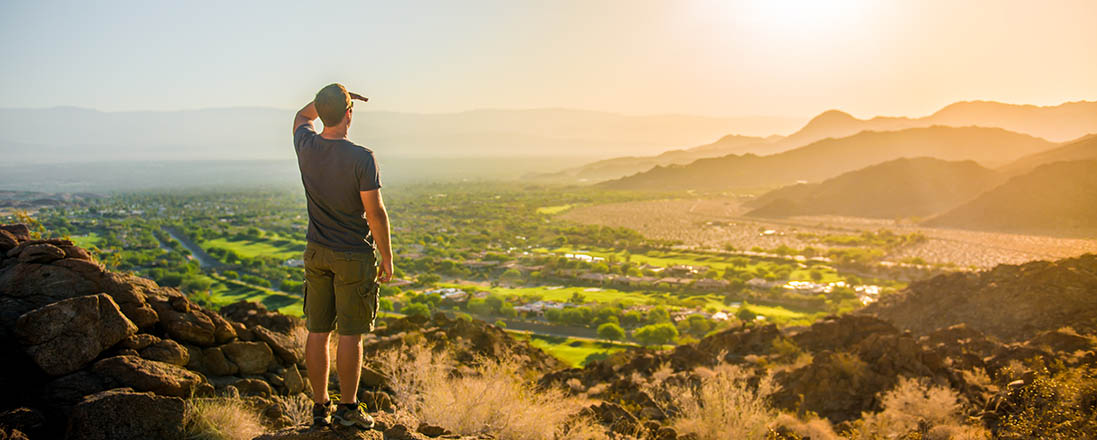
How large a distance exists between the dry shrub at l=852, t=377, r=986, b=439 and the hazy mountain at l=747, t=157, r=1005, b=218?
6636cm

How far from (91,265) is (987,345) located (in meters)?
13.7

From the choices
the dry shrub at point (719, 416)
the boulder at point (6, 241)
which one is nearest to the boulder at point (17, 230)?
the boulder at point (6, 241)

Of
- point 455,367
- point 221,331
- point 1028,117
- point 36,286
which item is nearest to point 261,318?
point 221,331

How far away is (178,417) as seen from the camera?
4137mm

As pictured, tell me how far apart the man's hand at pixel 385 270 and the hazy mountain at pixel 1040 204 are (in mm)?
43778

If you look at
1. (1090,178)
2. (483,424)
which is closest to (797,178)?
(1090,178)

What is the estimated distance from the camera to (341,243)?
3.51 meters

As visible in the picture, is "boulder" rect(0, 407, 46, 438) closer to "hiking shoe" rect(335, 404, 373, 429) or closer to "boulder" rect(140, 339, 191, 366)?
"boulder" rect(140, 339, 191, 366)

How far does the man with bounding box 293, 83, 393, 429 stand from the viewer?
345cm

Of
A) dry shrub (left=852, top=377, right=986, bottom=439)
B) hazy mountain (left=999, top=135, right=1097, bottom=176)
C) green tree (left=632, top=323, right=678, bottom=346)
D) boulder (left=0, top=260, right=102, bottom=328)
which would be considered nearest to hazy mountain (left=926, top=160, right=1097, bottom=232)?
hazy mountain (left=999, top=135, right=1097, bottom=176)

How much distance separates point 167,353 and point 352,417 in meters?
2.42

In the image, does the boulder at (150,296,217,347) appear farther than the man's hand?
Yes

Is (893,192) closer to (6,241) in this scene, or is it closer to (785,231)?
(785,231)

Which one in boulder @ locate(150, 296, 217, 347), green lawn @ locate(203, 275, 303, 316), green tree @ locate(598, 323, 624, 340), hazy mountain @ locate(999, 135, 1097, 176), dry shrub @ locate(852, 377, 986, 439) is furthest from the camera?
hazy mountain @ locate(999, 135, 1097, 176)
